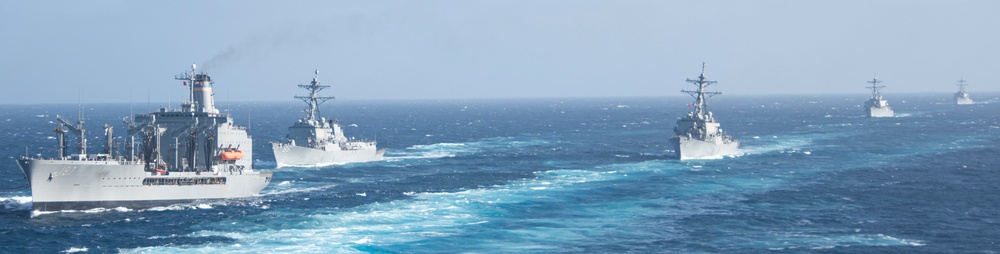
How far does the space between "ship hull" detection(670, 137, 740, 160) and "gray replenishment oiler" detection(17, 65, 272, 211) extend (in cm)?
5003

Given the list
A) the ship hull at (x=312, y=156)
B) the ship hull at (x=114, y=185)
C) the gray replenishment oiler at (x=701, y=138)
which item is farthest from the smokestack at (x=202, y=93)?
the gray replenishment oiler at (x=701, y=138)

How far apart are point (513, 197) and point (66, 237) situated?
31.0 metres

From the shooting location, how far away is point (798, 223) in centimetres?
5894

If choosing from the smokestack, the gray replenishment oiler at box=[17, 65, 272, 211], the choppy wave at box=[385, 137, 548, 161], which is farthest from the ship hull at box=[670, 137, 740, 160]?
the smokestack

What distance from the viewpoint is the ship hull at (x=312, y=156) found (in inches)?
3868

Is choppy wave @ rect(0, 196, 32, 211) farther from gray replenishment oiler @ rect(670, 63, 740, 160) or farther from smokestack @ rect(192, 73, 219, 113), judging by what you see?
gray replenishment oiler @ rect(670, 63, 740, 160)

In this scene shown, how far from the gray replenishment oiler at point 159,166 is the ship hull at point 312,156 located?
65.0 ft

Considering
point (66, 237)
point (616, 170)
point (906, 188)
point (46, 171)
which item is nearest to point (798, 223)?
point (906, 188)

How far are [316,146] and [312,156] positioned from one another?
2075 millimetres

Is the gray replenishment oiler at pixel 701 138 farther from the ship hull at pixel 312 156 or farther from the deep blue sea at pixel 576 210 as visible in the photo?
the ship hull at pixel 312 156

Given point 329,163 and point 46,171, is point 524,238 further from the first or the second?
point 329,163

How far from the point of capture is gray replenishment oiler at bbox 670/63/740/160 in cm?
10769

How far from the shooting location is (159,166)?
70.8m

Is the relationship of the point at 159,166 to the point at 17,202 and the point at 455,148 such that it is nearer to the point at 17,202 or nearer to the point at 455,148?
the point at 17,202
